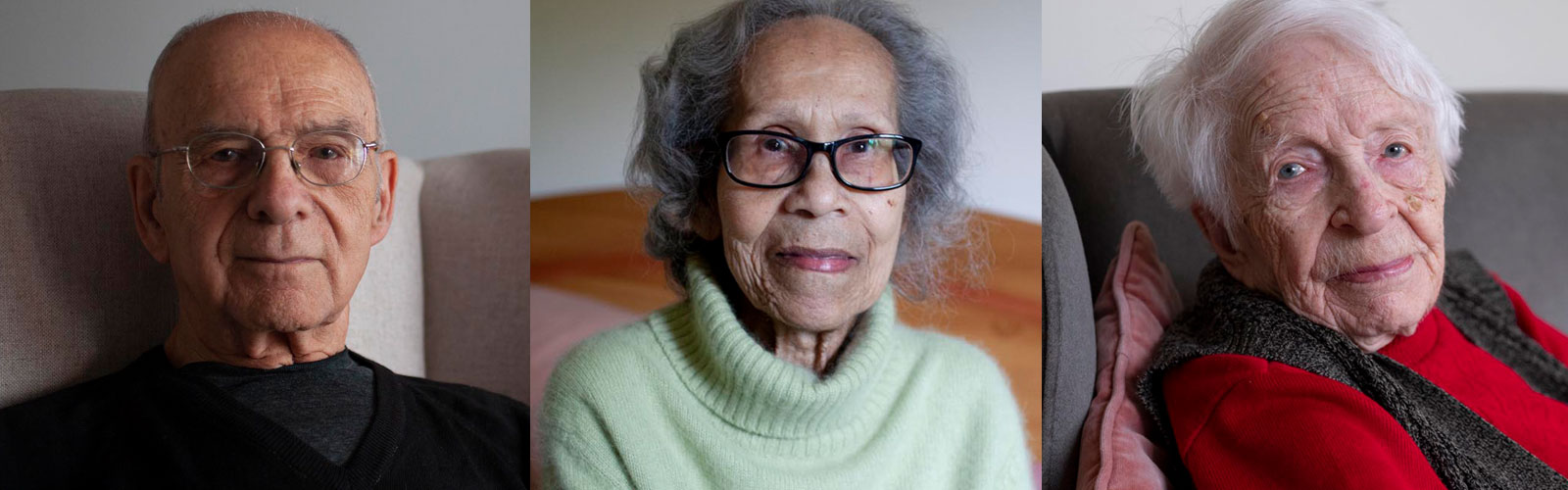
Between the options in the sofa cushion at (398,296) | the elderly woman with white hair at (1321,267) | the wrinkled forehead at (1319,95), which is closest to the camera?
the sofa cushion at (398,296)

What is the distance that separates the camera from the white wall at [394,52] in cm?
133

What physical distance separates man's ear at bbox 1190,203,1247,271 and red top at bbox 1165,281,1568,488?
24 cm

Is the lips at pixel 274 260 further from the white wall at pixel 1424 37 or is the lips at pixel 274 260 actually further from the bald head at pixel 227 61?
the white wall at pixel 1424 37

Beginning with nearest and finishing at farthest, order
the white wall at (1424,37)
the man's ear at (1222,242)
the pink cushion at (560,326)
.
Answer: the pink cushion at (560,326) → the man's ear at (1222,242) → the white wall at (1424,37)

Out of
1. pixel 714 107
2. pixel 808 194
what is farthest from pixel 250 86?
pixel 808 194

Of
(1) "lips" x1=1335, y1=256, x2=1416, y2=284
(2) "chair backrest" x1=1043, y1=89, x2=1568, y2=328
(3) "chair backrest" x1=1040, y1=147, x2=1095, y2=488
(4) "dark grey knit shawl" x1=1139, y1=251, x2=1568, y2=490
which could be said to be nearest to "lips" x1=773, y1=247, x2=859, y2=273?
(3) "chair backrest" x1=1040, y1=147, x2=1095, y2=488

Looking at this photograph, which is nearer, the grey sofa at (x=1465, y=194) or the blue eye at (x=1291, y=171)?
the blue eye at (x=1291, y=171)

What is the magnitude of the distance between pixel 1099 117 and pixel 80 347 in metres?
1.70

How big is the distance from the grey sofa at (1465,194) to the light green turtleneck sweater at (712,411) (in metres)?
0.53

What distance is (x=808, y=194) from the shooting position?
1194mm

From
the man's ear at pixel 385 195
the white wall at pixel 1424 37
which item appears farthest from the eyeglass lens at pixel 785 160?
the white wall at pixel 1424 37

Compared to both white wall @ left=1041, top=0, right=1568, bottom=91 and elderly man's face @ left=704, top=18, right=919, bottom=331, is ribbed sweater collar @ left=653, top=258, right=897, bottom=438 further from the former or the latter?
white wall @ left=1041, top=0, right=1568, bottom=91

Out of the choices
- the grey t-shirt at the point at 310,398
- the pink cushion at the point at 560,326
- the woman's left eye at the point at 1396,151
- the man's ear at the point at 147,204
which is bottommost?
the grey t-shirt at the point at 310,398

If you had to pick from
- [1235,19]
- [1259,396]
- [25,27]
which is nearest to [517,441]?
[25,27]
